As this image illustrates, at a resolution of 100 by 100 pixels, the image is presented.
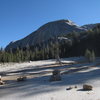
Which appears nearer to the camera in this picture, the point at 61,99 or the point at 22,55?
the point at 61,99

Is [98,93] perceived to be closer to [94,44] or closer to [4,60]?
[4,60]

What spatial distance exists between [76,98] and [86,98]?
86cm

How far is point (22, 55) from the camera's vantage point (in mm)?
171000

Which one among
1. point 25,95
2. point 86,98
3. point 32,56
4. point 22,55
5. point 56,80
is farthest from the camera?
point 32,56

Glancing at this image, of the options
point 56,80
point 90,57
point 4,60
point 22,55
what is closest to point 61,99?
point 56,80

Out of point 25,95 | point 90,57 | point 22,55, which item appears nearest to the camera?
point 25,95

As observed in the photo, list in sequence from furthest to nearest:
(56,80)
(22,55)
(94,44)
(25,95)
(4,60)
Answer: (94,44) < (22,55) < (4,60) < (56,80) < (25,95)

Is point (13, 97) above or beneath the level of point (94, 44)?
beneath

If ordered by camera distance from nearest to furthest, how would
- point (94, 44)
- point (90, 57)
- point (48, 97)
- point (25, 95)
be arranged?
point (48, 97) → point (25, 95) → point (90, 57) → point (94, 44)

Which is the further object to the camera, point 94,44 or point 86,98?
point 94,44

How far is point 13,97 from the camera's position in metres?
22.5

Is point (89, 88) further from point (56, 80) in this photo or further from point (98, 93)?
point (56, 80)

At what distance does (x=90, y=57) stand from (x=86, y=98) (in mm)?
82966

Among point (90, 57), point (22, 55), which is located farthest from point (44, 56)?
point (90, 57)
